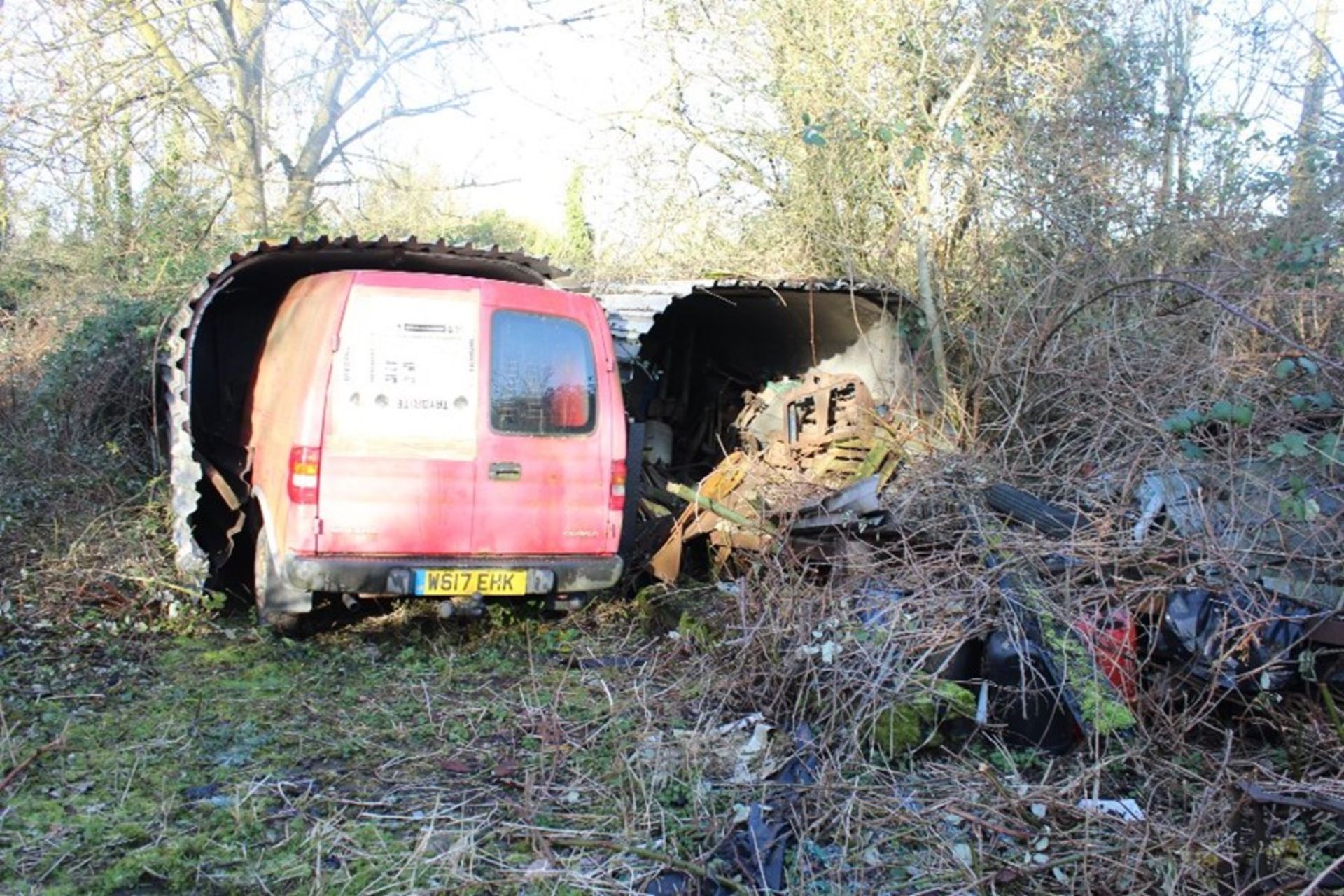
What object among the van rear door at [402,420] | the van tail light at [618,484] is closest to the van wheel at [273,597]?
the van rear door at [402,420]

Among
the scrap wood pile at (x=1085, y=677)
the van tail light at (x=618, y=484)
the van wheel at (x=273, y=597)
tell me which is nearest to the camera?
the scrap wood pile at (x=1085, y=677)

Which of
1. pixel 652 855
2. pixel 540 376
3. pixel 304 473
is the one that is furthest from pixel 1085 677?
pixel 304 473

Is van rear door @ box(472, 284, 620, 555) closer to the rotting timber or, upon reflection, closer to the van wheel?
the van wheel

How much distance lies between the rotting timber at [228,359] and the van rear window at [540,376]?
1478 millimetres

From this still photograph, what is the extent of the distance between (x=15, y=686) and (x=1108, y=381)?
6.42 metres

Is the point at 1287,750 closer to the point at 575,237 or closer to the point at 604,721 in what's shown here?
the point at 604,721

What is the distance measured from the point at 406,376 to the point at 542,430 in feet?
2.75

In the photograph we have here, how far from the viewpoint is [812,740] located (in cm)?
423

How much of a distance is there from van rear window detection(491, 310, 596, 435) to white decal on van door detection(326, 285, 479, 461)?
0.15 m

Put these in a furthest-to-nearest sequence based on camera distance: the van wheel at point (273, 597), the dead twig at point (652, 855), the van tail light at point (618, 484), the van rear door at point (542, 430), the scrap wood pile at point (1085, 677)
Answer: the van tail light at point (618, 484)
the van rear door at point (542, 430)
the van wheel at point (273, 597)
the scrap wood pile at point (1085, 677)
the dead twig at point (652, 855)

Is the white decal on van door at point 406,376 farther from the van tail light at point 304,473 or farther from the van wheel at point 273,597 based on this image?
the van wheel at point 273,597

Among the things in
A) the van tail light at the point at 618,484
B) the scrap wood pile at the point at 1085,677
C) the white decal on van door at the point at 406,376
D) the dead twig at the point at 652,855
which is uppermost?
the white decal on van door at the point at 406,376

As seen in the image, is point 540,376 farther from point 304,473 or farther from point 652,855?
point 652,855

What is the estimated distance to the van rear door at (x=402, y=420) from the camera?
5.37 m
